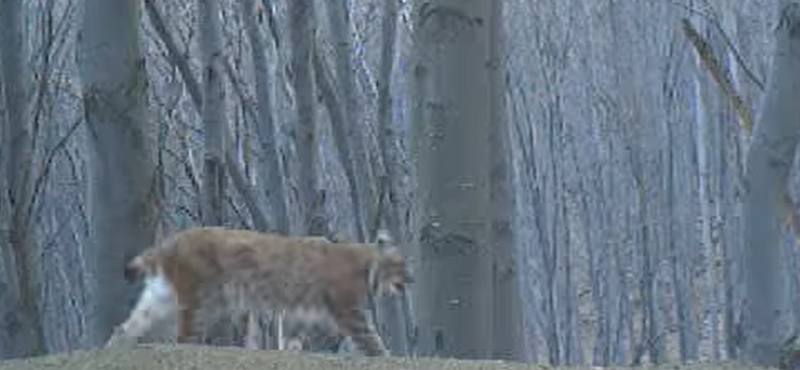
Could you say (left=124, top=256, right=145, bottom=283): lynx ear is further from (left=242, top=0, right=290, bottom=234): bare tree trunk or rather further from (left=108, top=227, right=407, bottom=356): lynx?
(left=242, top=0, right=290, bottom=234): bare tree trunk

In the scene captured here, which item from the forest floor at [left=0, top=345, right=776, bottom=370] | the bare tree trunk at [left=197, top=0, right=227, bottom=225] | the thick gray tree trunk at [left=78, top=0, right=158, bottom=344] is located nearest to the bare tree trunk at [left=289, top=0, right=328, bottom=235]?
the bare tree trunk at [left=197, top=0, right=227, bottom=225]

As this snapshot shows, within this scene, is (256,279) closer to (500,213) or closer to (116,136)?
(116,136)

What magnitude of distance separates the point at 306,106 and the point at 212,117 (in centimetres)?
94

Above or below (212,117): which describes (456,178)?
below

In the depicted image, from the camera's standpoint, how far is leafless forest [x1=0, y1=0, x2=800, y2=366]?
7.48m

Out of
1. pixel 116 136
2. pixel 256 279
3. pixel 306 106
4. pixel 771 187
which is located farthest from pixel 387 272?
pixel 306 106

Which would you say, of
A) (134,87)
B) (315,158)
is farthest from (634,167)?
(134,87)

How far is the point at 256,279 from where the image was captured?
890cm

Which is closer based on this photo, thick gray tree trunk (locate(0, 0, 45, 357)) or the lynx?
the lynx

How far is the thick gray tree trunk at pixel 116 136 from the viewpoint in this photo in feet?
24.5

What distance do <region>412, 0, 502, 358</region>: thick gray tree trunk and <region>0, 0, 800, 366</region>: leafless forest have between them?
0.03ft

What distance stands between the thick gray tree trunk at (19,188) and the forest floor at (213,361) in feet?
23.0

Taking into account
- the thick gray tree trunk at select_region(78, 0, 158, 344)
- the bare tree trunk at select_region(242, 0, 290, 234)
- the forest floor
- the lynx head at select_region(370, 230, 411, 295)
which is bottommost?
the forest floor

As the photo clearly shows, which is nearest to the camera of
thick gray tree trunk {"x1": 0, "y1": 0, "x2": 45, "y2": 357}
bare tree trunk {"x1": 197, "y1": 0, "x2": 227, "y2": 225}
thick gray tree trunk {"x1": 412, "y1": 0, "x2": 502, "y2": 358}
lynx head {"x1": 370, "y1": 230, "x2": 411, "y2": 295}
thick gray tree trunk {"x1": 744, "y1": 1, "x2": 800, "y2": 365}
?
Answer: thick gray tree trunk {"x1": 412, "y1": 0, "x2": 502, "y2": 358}
